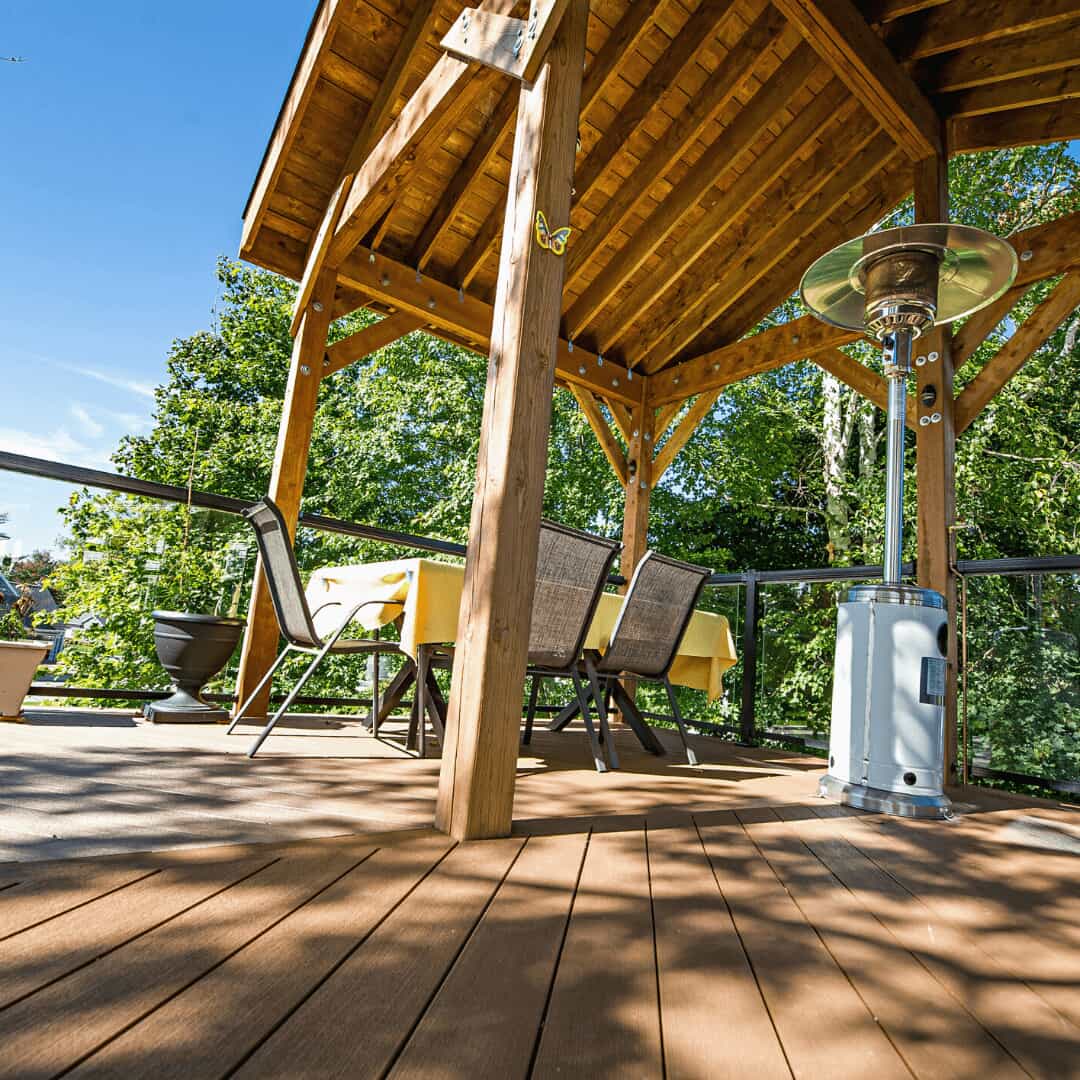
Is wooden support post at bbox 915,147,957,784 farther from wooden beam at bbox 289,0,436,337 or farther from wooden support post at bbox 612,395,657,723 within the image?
wooden beam at bbox 289,0,436,337

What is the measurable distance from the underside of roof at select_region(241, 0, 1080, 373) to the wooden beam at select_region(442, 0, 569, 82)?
2.07ft

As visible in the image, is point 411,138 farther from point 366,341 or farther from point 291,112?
point 366,341

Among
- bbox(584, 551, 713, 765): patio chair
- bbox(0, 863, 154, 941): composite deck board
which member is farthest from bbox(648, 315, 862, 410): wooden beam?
bbox(0, 863, 154, 941): composite deck board

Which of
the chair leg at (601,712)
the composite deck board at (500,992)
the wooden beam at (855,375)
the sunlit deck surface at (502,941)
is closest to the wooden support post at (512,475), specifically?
the sunlit deck surface at (502,941)

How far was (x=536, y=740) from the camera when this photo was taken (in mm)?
3975

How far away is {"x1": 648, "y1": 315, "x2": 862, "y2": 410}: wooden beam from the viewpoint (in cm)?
499

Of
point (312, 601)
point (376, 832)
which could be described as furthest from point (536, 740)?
point (376, 832)

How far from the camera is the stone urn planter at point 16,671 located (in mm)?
3080

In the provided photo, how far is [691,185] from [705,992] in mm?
4735

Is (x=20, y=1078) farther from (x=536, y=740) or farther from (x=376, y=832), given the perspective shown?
(x=536, y=740)

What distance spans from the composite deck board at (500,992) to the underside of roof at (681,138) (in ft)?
9.01

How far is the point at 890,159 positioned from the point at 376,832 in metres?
5.02

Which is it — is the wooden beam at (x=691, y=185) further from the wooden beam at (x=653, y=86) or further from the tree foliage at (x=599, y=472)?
the tree foliage at (x=599, y=472)

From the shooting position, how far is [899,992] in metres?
1.09
